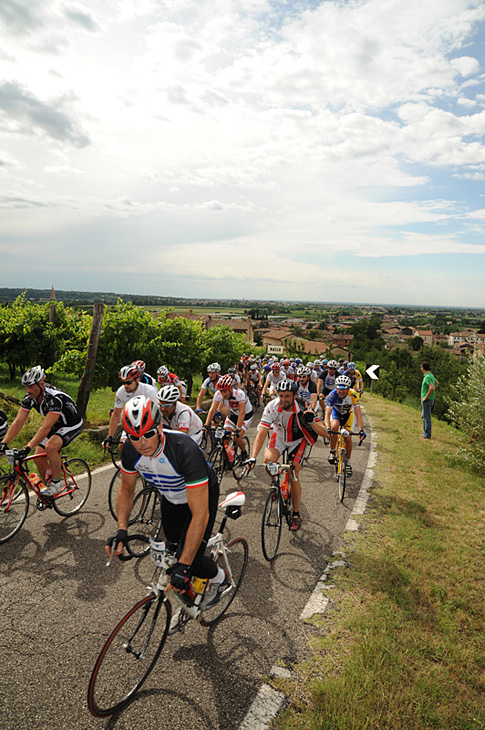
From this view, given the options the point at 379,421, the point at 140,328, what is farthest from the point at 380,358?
the point at 140,328

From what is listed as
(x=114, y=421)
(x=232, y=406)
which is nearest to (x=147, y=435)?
(x=114, y=421)

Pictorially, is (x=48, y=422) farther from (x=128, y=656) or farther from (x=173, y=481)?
(x=128, y=656)

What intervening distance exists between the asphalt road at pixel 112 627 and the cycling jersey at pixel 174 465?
1514mm

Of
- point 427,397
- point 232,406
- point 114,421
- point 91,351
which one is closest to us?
point 114,421

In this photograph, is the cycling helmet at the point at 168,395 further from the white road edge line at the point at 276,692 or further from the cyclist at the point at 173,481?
the white road edge line at the point at 276,692

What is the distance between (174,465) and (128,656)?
170 cm

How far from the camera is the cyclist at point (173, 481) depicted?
9.59 feet

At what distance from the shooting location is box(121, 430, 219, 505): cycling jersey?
3.03m

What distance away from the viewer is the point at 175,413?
5.74 meters

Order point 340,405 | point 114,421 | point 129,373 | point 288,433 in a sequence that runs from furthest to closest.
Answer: point 340,405 → point 114,421 → point 129,373 → point 288,433

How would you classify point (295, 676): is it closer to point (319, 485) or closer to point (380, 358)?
point (319, 485)

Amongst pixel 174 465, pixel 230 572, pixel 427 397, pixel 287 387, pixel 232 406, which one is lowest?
pixel 230 572

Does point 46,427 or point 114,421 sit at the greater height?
point 46,427

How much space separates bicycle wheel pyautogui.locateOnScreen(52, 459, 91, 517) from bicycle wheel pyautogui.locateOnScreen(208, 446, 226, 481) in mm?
2432
